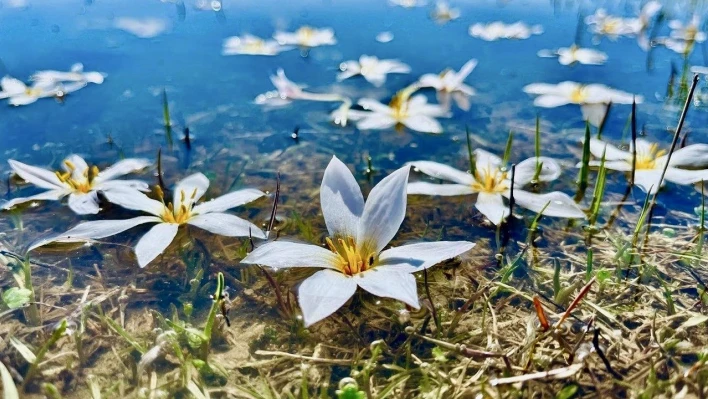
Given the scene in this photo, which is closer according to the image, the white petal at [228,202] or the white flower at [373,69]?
the white petal at [228,202]

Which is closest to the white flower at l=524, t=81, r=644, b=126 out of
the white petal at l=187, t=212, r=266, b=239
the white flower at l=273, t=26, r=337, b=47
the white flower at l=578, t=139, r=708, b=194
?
the white flower at l=578, t=139, r=708, b=194

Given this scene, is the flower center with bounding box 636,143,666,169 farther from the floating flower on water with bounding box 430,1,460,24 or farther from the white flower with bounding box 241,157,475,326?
the floating flower on water with bounding box 430,1,460,24

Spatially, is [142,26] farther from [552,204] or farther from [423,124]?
[552,204]

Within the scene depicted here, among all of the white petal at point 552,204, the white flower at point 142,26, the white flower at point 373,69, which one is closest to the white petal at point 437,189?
the white petal at point 552,204

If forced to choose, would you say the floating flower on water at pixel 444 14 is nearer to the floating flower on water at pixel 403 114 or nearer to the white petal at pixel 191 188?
the floating flower on water at pixel 403 114

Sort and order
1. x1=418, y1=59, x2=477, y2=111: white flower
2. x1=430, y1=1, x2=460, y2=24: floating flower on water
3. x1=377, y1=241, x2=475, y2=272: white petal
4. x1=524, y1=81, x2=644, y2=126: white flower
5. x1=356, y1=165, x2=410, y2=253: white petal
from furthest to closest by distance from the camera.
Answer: x1=430, y1=1, x2=460, y2=24: floating flower on water, x1=418, y1=59, x2=477, y2=111: white flower, x1=524, y1=81, x2=644, y2=126: white flower, x1=356, y1=165, x2=410, y2=253: white petal, x1=377, y1=241, x2=475, y2=272: white petal

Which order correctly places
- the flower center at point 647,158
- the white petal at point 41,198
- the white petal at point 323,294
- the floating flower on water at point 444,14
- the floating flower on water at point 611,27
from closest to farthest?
the white petal at point 323,294 → the white petal at point 41,198 → the flower center at point 647,158 → the floating flower on water at point 611,27 → the floating flower on water at point 444,14

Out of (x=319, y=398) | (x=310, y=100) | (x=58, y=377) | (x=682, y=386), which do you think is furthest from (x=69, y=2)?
(x=682, y=386)
